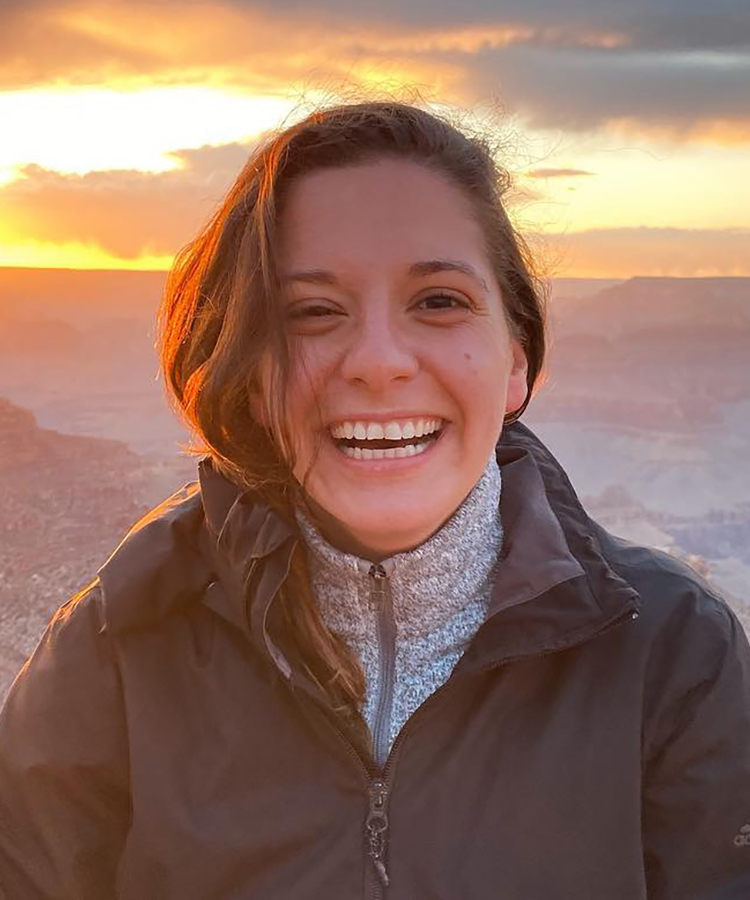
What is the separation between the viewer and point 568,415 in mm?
8109

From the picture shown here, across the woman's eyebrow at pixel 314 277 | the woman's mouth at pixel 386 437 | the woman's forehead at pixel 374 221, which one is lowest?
the woman's mouth at pixel 386 437

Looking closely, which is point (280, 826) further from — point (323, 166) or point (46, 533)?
point (46, 533)

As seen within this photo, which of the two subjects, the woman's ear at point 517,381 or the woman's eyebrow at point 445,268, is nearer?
the woman's eyebrow at point 445,268

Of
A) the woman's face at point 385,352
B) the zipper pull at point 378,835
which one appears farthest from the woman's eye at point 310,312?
the zipper pull at point 378,835

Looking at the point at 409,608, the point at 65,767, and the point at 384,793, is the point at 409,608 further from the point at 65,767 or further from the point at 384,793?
the point at 65,767

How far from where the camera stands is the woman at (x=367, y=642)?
1.46 m

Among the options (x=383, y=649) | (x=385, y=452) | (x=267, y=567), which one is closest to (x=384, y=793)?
(x=383, y=649)

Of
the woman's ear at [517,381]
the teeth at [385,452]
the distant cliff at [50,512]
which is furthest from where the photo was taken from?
the distant cliff at [50,512]

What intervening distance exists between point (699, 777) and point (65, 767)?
930 millimetres

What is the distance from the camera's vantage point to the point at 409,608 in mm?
1589

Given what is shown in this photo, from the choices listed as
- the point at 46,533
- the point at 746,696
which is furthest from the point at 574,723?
the point at 46,533

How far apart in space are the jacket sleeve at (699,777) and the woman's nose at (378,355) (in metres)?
0.57

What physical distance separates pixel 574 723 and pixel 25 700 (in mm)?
833

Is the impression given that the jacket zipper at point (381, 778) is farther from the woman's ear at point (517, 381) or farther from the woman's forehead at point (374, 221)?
the woman's forehead at point (374, 221)
